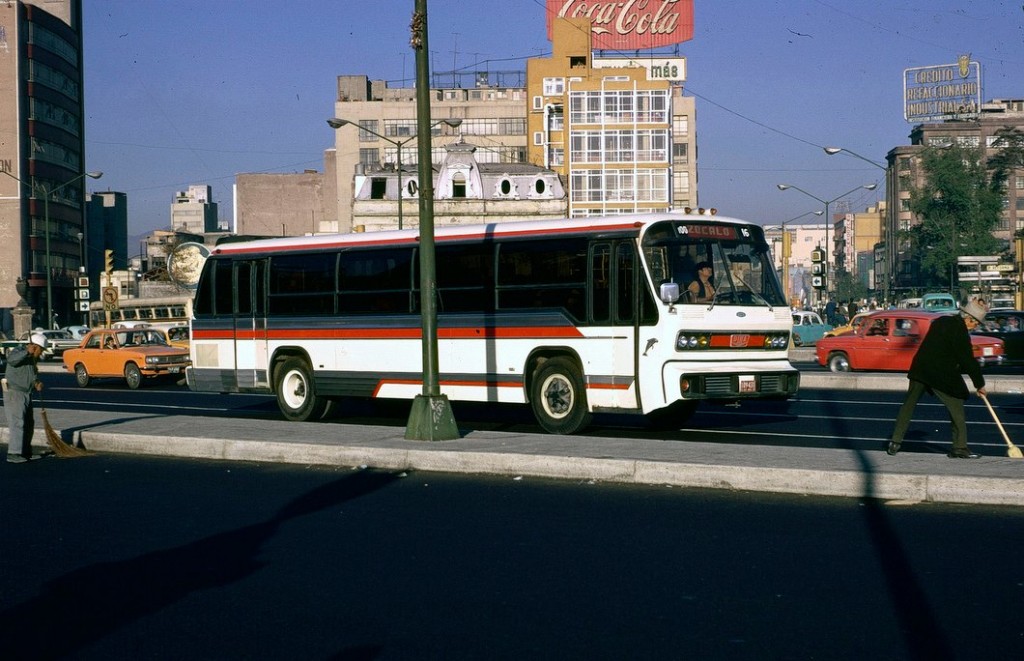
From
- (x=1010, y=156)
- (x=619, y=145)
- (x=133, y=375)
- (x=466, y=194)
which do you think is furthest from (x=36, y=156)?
(x=133, y=375)

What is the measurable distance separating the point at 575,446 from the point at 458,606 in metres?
6.47

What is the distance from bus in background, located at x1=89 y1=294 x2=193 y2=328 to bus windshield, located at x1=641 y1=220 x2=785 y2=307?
148 feet

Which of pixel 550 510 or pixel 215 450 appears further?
pixel 215 450

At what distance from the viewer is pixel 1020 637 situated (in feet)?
19.8

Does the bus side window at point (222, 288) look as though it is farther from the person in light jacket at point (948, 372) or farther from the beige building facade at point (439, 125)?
the beige building facade at point (439, 125)

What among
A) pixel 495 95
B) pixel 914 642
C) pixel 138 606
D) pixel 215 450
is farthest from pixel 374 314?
pixel 495 95

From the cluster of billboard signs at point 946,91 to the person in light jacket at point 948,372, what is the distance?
132024 mm

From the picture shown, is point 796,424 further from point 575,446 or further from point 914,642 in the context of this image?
point 914,642

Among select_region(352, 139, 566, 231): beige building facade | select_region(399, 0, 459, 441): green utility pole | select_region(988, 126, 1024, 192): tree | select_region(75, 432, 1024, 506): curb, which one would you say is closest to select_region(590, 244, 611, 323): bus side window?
select_region(399, 0, 459, 441): green utility pole

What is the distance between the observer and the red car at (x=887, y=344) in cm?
2891

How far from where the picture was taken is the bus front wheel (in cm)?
1555

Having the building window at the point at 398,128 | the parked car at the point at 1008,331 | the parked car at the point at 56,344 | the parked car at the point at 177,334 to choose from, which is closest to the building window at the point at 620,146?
the building window at the point at 398,128

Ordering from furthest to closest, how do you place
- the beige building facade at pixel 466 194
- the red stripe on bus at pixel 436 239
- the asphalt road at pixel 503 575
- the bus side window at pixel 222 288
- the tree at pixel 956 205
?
the tree at pixel 956 205
the beige building facade at pixel 466 194
the bus side window at pixel 222 288
the red stripe on bus at pixel 436 239
the asphalt road at pixel 503 575

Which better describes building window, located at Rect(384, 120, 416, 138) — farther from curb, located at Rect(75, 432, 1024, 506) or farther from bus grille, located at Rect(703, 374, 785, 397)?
bus grille, located at Rect(703, 374, 785, 397)
